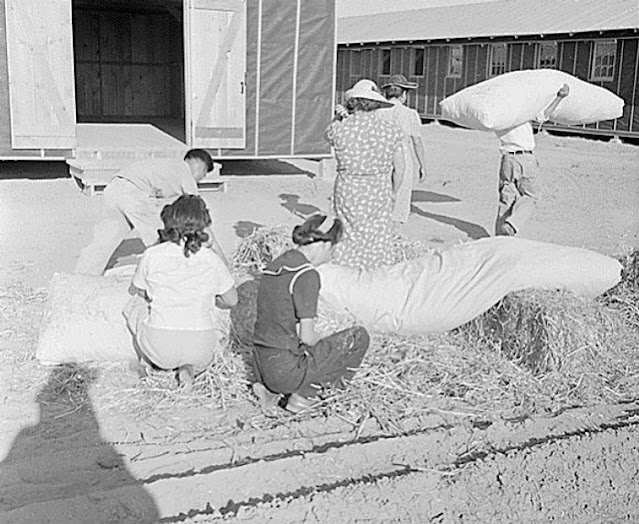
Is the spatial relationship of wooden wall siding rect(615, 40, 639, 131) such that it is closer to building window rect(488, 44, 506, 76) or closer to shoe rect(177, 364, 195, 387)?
building window rect(488, 44, 506, 76)

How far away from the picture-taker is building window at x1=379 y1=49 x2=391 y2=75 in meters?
26.5

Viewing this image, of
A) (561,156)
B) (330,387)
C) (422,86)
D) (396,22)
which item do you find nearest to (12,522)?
(330,387)

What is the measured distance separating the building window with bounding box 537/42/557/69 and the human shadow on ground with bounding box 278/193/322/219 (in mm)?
12769

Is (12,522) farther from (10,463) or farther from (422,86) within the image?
(422,86)

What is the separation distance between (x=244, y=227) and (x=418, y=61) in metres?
18.1

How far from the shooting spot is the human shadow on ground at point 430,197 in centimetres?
1082

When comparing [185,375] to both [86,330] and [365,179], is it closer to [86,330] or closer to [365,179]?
[86,330]

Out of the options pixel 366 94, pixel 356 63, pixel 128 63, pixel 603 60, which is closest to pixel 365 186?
pixel 366 94

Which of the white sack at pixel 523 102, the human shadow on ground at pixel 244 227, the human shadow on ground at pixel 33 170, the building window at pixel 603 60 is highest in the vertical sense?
the building window at pixel 603 60

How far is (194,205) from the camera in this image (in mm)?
4242

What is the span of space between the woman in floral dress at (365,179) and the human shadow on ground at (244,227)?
284 centimetres

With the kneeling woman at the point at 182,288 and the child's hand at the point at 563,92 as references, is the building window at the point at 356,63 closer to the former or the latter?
the child's hand at the point at 563,92

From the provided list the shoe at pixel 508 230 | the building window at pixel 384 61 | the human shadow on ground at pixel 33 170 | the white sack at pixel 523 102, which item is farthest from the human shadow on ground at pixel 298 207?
the building window at pixel 384 61

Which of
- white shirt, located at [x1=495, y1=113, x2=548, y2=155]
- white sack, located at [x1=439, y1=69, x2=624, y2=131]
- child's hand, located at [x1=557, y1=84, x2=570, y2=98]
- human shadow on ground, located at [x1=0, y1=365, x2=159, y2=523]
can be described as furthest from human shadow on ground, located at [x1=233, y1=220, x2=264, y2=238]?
human shadow on ground, located at [x1=0, y1=365, x2=159, y2=523]
